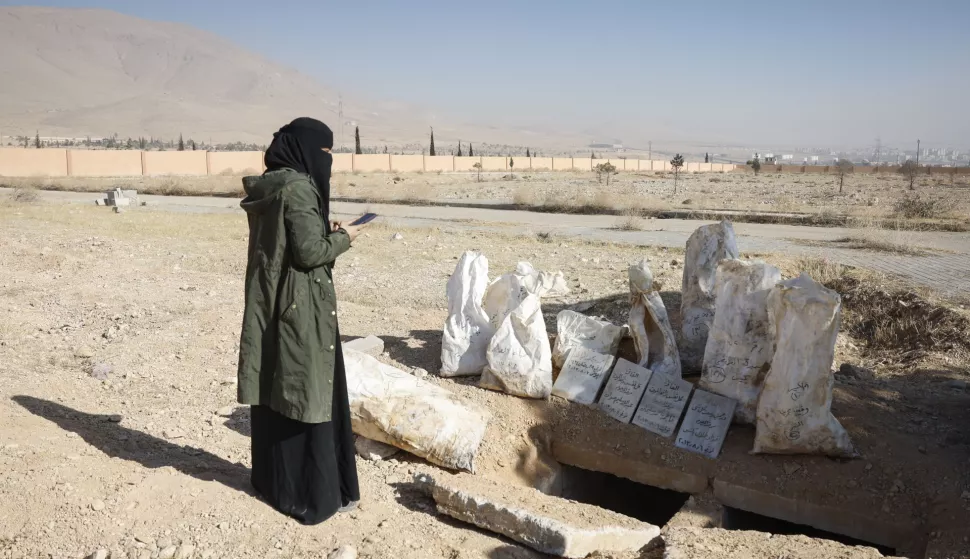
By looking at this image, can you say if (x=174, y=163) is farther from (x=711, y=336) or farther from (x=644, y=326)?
(x=711, y=336)

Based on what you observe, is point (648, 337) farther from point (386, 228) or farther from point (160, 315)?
point (386, 228)

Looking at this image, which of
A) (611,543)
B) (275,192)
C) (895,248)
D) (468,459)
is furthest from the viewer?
(895,248)

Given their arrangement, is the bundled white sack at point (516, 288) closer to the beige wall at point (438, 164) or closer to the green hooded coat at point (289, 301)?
the green hooded coat at point (289, 301)

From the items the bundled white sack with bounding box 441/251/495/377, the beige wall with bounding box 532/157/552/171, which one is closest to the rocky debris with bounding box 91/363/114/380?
the bundled white sack with bounding box 441/251/495/377

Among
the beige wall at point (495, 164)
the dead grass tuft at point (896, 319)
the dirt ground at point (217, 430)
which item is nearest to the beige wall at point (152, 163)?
the beige wall at point (495, 164)

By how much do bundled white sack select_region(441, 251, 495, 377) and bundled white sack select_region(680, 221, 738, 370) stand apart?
1.33m

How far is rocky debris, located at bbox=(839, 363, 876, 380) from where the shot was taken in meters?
5.30

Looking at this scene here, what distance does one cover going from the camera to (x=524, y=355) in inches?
187

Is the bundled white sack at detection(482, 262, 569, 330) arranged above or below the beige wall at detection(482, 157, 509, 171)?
below

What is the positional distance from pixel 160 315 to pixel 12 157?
3168 cm

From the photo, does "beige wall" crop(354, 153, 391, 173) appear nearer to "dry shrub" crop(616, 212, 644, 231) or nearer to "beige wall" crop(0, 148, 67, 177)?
"beige wall" crop(0, 148, 67, 177)

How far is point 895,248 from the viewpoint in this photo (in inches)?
446

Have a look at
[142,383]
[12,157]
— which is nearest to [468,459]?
[142,383]

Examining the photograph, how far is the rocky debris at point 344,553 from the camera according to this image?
2951 millimetres
